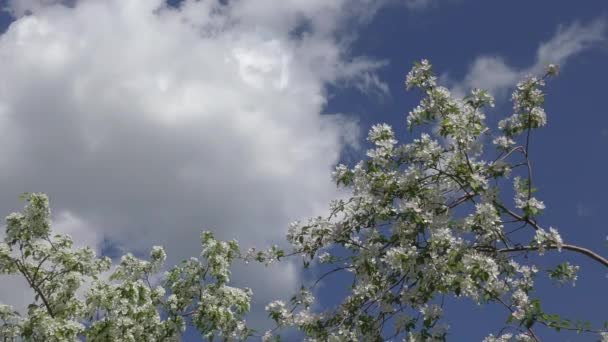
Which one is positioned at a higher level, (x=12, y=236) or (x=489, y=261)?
(x=12, y=236)

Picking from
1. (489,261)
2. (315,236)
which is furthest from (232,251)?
(489,261)

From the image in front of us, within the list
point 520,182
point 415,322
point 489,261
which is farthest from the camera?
point 520,182

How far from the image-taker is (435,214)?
8.59 meters

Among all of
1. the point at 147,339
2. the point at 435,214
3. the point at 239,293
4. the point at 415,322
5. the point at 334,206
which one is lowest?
the point at 415,322

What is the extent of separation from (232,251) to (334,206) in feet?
21.3

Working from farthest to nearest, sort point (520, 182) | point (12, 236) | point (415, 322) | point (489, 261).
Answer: point (12, 236) → point (520, 182) → point (415, 322) → point (489, 261)

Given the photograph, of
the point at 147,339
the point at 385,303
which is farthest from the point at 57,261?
the point at 385,303

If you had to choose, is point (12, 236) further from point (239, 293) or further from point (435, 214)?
point (435, 214)

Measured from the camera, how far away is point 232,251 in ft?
50.4

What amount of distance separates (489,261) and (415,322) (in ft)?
5.08

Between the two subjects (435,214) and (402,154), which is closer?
(435,214)

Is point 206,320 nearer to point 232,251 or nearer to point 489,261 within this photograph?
point 232,251

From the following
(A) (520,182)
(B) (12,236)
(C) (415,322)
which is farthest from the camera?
(B) (12,236)

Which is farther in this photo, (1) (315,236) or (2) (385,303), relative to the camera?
(1) (315,236)
